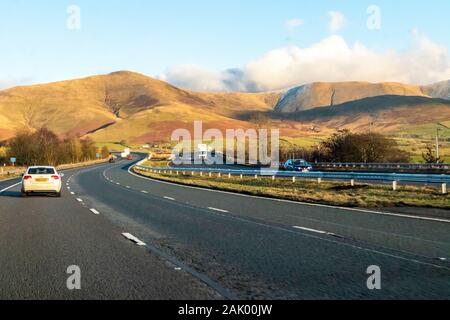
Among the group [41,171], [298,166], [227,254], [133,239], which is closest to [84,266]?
[227,254]

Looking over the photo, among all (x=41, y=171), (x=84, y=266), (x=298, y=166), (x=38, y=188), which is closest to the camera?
(x=84, y=266)

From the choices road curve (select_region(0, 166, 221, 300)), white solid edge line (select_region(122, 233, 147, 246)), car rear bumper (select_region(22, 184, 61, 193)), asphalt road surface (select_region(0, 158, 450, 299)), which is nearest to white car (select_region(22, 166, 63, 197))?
car rear bumper (select_region(22, 184, 61, 193))

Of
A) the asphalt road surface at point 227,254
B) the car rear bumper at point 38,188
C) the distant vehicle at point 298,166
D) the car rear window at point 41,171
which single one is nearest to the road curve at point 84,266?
the asphalt road surface at point 227,254

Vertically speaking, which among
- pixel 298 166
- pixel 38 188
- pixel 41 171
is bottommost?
pixel 38 188

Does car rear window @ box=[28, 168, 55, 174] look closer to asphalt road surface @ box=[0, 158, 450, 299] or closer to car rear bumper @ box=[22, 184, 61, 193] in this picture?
car rear bumper @ box=[22, 184, 61, 193]

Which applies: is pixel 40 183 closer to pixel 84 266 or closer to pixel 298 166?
pixel 84 266

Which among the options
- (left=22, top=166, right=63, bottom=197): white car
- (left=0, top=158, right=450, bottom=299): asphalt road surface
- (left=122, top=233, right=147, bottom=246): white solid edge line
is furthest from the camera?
(left=22, top=166, right=63, bottom=197): white car

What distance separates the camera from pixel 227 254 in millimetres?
9492

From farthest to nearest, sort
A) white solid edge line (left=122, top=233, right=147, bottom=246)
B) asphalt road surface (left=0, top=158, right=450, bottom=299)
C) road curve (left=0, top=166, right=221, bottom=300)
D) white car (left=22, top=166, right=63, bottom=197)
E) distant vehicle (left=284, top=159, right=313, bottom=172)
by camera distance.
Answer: distant vehicle (left=284, top=159, right=313, bottom=172) → white car (left=22, top=166, right=63, bottom=197) → white solid edge line (left=122, top=233, right=147, bottom=246) → asphalt road surface (left=0, top=158, right=450, bottom=299) → road curve (left=0, top=166, right=221, bottom=300)

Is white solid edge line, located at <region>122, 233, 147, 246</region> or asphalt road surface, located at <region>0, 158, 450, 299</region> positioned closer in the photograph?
asphalt road surface, located at <region>0, 158, 450, 299</region>

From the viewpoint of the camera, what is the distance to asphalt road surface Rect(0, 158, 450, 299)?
6832 mm

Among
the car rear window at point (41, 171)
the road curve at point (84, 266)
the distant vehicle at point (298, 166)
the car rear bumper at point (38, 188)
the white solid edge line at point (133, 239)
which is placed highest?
the car rear window at point (41, 171)

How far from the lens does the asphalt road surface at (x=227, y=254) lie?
6.83 metres

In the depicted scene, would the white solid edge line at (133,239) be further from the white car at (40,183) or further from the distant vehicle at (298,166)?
the distant vehicle at (298,166)
